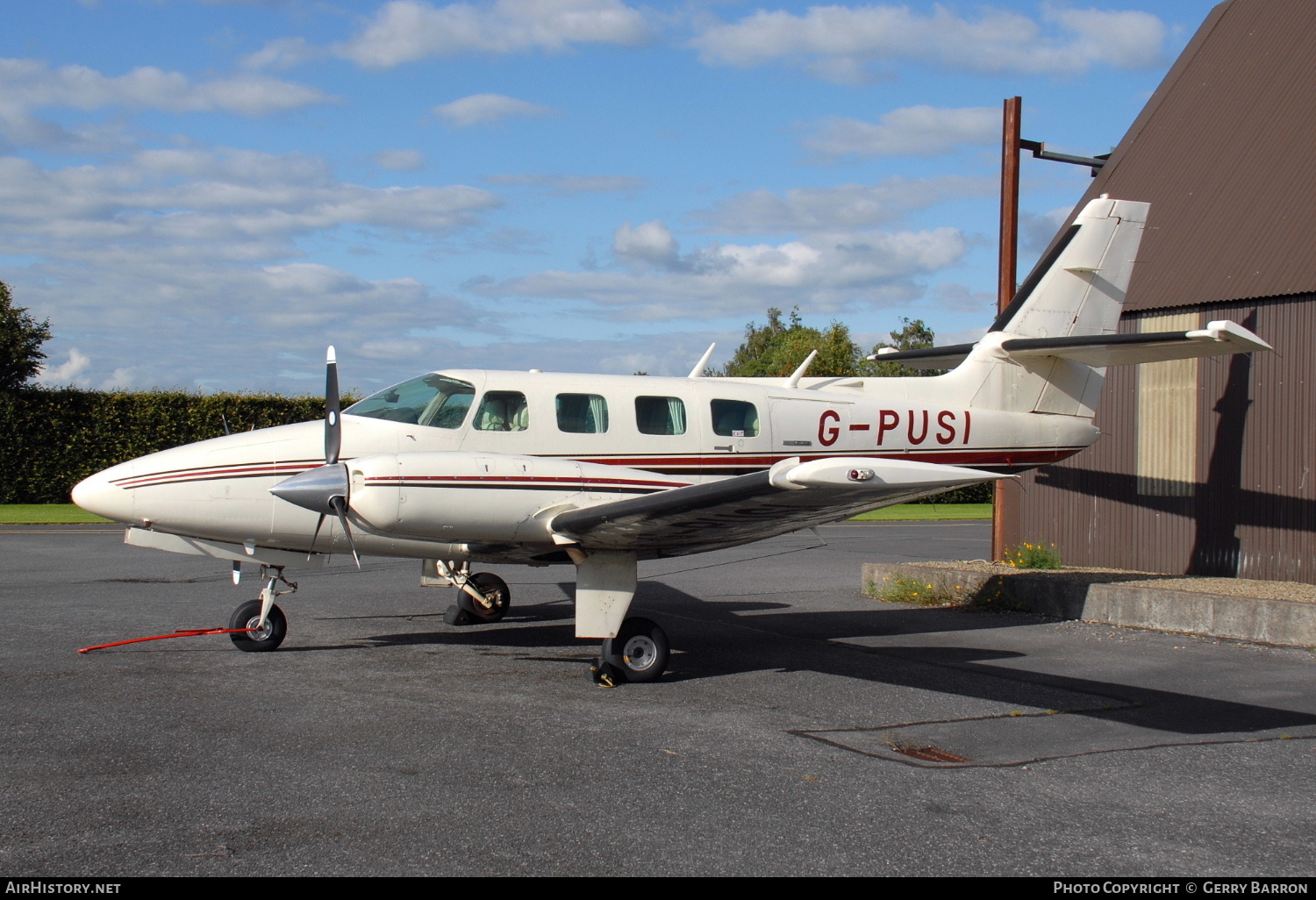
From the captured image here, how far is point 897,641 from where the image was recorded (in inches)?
416

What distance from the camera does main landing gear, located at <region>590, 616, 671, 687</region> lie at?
836cm

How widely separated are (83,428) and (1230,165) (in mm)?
27491

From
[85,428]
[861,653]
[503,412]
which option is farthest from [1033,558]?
[85,428]

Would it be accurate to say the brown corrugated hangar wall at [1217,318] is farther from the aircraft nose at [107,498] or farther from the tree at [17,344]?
the tree at [17,344]

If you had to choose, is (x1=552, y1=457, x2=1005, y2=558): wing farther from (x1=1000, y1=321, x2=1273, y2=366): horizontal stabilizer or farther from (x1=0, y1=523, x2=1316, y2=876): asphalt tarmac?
(x1=1000, y1=321, x2=1273, y2=366): horizontal stabilizer

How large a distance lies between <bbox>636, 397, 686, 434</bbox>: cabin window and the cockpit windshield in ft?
5.15

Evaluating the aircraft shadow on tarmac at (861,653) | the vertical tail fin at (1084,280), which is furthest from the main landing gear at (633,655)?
the vertical tail fin at (1084,280)

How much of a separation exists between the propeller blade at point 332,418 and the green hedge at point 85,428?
1959cm

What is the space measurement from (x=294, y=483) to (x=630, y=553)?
2.75 metres

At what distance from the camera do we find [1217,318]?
42.4 ft
